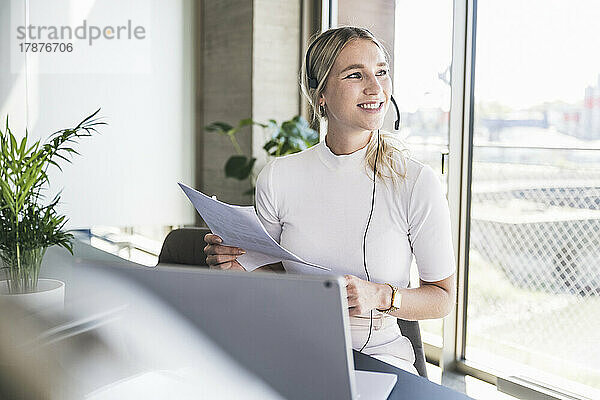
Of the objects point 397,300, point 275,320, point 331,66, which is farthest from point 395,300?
point 275,320

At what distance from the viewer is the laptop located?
720 mm

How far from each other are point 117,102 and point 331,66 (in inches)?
118

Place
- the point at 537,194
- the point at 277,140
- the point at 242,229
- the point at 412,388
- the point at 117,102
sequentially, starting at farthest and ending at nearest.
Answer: the point at 117,102
the point at 277,140
the point at 537,194
the point at 242,229
the point at 412,388

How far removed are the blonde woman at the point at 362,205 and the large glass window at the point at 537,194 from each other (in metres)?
1.35

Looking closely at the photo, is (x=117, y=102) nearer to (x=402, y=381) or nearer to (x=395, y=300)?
(x=395, y=300)

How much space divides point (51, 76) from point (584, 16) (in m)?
3.12

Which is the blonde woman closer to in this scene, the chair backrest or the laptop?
the chair backrest

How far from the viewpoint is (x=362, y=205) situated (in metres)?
1.70

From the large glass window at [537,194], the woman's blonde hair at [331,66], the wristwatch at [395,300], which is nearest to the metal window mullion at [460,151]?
the large glass window at [537,194]

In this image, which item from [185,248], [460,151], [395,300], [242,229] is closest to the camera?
[242,229]

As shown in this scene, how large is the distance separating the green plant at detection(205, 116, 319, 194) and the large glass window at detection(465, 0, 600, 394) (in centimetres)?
102

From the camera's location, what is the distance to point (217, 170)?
4586 millimetres

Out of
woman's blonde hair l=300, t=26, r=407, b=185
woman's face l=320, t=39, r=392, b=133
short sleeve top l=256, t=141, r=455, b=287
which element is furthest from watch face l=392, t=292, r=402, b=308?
woman's face l=320, t=39, r=392, b=133

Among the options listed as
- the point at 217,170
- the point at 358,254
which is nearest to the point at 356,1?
the point at 217,170
